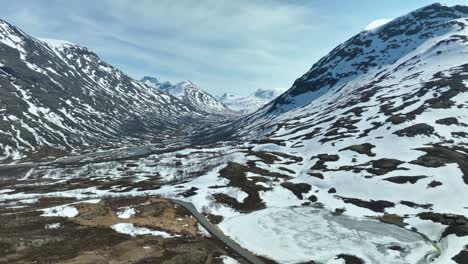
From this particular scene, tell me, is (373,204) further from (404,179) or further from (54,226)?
(54,226)

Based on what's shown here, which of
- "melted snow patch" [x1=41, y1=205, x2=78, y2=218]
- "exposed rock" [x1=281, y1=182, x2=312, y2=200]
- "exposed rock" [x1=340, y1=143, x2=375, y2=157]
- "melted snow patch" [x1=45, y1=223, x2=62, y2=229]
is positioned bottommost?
"exposed rock" [x1=281, y1=182, x2=312, y2=200]

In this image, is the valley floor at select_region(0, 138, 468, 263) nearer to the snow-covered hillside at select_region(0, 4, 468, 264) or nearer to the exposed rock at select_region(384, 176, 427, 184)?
the snow-covered hillside at select_region(0, 4, 468, 264)

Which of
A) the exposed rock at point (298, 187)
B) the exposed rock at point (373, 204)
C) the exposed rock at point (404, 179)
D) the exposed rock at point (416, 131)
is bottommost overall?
the exposed rock at point (373, 204)

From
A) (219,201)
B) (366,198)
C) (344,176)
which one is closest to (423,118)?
(344,176)

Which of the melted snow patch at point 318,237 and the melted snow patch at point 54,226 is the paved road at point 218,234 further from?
the melted snow patch at point 54,226

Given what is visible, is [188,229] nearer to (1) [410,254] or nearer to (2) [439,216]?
(1) [410,254]

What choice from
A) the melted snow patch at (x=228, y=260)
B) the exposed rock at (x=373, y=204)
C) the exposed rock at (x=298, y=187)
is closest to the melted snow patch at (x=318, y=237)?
the melted snow patch at (x=228, y=260)

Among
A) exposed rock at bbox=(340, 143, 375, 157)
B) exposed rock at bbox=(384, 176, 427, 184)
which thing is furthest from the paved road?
exposed rock at bbox=(340, 143, 375, 157)

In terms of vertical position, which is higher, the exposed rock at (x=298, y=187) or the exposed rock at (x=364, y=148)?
the exposed rock at (x=364, y=148)
